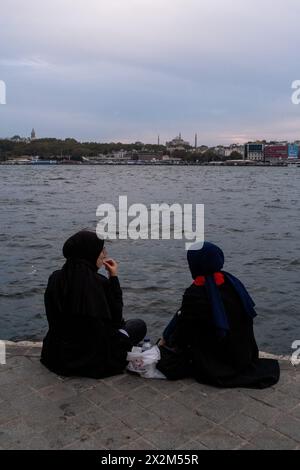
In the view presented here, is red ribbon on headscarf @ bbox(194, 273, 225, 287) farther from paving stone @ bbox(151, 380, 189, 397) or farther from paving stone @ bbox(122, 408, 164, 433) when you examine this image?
paving stone @ bbox(122, 408, 164, 433)

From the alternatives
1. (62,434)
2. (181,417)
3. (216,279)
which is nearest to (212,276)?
(216,279)

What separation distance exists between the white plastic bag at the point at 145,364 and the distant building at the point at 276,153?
175 metres

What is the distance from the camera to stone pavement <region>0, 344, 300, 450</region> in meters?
3.45

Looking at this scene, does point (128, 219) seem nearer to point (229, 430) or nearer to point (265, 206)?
point (265, 206)

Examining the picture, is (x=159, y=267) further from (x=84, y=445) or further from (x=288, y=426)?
(x=84, y=445)

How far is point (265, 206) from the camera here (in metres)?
27.0

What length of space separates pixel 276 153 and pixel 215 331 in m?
180

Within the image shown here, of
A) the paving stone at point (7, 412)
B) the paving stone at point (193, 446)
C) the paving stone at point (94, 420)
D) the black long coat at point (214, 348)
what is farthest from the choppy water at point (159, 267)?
the paving stone at point (193, 446)

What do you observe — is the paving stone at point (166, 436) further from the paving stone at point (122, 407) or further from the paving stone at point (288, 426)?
the paving stone at point (288, 426)

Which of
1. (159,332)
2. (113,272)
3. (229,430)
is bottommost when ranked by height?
(159,332)

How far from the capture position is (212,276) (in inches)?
167

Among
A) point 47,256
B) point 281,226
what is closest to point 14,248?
point 47,256

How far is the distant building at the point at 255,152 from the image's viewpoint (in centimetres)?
18225

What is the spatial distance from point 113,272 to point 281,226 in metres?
15.3
